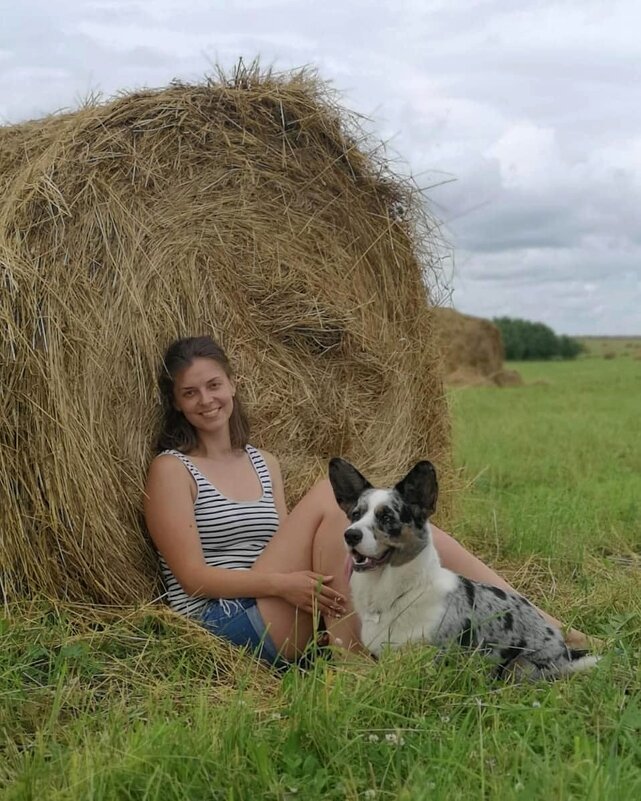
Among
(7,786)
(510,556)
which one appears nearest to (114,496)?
(7,786)

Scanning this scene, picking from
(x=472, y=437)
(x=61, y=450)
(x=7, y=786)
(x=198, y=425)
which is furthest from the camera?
(x=472, y=437)

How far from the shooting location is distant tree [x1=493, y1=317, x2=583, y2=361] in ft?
142

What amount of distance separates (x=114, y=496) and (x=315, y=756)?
1712 mm

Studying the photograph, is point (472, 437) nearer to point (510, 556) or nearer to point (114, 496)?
point (510, 556)

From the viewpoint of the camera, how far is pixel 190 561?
3748 millimetres

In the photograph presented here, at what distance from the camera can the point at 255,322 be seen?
4.74 m

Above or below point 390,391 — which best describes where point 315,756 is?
below

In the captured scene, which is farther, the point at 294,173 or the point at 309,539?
the point at 294,173

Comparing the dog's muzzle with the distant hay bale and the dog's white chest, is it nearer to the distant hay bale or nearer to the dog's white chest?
the dog's white chest

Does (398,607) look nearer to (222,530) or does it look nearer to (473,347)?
(222,530)

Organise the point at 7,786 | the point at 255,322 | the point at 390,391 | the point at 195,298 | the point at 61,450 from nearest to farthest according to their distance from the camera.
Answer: the point at 7,786
the point at 61,450
the point at 195,298
the point at 255,322
the point at 390,391

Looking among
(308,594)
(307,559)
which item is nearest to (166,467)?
(307,559)

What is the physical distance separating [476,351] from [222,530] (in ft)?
59.1

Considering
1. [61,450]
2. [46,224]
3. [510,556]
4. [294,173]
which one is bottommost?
[510,556]
